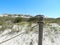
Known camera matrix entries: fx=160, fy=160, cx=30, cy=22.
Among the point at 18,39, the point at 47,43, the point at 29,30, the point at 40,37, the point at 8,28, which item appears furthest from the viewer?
the point at 8,28

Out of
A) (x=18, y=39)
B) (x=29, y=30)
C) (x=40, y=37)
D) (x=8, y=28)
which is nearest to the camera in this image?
(x=40, y=37)

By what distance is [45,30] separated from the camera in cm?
1145

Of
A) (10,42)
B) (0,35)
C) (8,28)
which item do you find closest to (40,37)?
(10,42)

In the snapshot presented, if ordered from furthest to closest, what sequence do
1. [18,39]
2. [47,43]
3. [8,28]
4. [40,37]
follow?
[8,28], [18,39], [47,43], [40,37]

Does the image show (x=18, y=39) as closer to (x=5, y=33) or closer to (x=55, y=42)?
(x=5, y=33)

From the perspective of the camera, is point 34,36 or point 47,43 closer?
point 47,43

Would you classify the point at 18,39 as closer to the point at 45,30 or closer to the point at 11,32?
the point at 11,32

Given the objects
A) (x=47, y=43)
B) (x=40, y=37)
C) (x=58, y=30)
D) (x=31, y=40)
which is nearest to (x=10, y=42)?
(x=31, y=40)

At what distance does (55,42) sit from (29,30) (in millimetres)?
2165

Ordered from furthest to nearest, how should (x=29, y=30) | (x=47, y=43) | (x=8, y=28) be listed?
(x=8, y=28) < (x=29, y=30) < (x=47, y=43)

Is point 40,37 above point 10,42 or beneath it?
above

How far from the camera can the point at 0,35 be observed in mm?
11461

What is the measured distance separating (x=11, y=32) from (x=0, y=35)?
2.68 ft

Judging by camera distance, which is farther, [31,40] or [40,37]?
[31,40]
